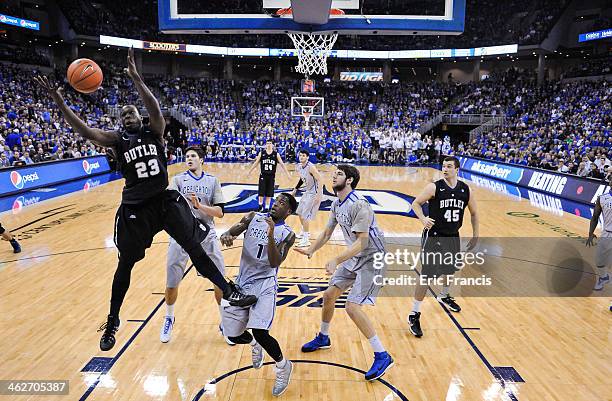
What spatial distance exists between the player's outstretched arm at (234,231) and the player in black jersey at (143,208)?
309 millimetres

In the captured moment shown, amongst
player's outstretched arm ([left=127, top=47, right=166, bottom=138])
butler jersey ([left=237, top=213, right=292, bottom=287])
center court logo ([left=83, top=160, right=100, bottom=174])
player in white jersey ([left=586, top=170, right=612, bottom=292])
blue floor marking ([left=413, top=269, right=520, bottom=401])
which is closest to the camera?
player's outstretched arm ([left=127, top=47, right=166, bottom=138])

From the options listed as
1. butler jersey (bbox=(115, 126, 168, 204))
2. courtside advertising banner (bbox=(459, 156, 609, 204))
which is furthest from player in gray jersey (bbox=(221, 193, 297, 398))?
courtside advertising banner (bbox=(459, 156, 609, 204))

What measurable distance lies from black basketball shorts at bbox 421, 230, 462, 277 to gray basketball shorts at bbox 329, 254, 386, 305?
1273 millimetres

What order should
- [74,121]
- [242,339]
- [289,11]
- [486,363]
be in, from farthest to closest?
[289,11] < [486,363] < [242,339] < [74,121]

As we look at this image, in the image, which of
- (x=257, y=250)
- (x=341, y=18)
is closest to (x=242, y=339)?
(x=257, y=250)

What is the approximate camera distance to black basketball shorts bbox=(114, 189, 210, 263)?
13.9ft

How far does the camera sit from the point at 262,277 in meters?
4.47

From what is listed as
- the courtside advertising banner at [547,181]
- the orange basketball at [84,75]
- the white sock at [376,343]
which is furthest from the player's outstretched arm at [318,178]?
the courtside advertising banner at [547,181]

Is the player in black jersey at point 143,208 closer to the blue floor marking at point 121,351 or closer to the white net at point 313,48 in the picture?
the blue floor marking at point 121,351

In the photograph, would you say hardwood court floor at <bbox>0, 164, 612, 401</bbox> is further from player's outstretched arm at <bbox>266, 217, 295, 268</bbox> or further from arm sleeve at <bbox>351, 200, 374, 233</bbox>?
arm sleeve at <bbox>351, 200, 374, 233</bbox>

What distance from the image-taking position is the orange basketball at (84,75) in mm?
4648

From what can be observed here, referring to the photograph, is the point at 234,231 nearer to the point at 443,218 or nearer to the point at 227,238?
the point at 227,238

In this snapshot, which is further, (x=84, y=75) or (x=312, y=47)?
(x=312, y=47)

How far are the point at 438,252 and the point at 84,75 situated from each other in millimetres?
4651
